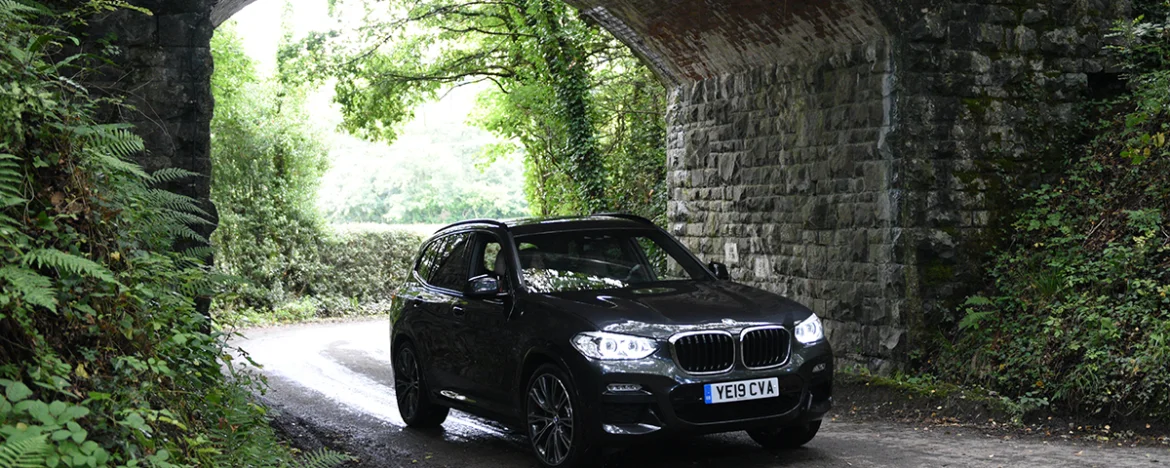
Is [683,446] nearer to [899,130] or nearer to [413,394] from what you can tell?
[413,394]

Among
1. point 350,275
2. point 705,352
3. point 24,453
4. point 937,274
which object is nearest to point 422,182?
point 350,275

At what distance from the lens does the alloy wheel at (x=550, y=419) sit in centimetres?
737

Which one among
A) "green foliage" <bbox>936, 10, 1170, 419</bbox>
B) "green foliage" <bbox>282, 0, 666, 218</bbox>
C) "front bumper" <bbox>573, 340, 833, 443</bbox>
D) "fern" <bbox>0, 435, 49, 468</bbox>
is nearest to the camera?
"fern" <bbox>0, 435, 49, 468</bbox>

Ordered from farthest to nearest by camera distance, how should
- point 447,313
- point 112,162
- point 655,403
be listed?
point 447,313
point 655,403
point 112,162

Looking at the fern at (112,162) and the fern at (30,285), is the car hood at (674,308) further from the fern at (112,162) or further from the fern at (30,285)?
the fern at (30,285)

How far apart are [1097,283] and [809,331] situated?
3656 millimetres

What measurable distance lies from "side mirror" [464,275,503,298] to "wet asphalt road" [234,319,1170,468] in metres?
1.21

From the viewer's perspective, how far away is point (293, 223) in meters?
24.7

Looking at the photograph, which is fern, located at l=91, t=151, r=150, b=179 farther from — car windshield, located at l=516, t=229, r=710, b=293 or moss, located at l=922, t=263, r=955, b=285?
moss, located at l=922, t=263, r=955, b=285

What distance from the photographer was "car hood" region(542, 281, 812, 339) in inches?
285

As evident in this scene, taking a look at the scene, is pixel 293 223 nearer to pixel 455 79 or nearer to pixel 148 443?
pixel 455 79

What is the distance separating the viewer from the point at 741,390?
721 centimetres

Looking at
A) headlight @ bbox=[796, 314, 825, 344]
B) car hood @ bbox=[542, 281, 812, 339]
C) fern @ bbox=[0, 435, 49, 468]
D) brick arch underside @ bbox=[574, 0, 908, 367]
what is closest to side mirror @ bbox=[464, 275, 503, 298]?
car hood @ bbox=[542, 281, 812, 339]

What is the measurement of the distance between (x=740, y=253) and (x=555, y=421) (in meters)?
6.57
